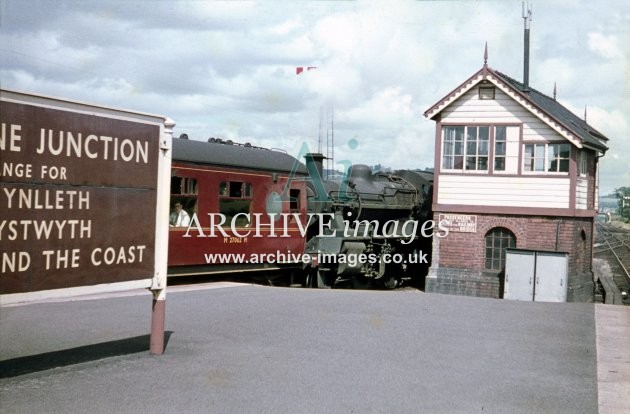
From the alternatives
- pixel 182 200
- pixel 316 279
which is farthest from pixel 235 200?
pixel 316 279

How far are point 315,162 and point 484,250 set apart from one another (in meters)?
5.70

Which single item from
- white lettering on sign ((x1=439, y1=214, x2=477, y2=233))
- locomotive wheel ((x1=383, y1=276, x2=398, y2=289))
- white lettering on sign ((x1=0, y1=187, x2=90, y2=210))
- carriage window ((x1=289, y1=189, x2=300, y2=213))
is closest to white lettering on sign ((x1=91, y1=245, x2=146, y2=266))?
white lettering on sign ((x1=0, y1=187, x2=90, y2=210))

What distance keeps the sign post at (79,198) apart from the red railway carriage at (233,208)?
6626mm

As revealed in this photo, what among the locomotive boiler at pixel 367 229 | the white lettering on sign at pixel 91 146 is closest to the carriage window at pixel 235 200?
the locomotive boiler at pixel 367 229

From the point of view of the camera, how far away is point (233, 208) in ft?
50.5

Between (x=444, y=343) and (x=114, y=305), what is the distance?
5228mm

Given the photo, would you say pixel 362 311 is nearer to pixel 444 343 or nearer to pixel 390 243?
pixel 444 343

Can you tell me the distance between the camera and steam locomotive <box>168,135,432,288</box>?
47.1ft

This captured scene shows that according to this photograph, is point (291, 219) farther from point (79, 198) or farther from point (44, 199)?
point (44, 199)

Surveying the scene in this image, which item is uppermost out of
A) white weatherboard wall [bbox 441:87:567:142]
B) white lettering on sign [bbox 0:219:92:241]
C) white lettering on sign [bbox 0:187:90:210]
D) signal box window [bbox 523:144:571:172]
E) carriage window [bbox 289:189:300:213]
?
white weatherboard wall [bbox 441:87:567:142]

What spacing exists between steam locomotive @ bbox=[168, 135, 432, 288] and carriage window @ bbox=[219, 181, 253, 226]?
22 mm

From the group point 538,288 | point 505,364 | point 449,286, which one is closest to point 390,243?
point 449,286

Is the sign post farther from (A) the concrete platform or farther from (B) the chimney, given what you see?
(B) the chimney

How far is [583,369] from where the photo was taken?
24.5 ft
